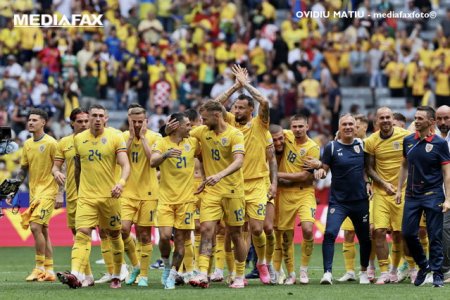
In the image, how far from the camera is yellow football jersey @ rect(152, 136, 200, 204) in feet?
58.3

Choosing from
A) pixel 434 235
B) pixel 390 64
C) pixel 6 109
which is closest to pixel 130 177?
pixel 434 235

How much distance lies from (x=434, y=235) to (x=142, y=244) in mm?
4257

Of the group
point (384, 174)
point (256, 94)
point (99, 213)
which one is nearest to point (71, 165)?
point (99, 213)

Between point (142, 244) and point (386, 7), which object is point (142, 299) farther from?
point (386, 7)

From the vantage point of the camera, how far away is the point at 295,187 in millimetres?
19203

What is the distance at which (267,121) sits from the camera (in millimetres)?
18594

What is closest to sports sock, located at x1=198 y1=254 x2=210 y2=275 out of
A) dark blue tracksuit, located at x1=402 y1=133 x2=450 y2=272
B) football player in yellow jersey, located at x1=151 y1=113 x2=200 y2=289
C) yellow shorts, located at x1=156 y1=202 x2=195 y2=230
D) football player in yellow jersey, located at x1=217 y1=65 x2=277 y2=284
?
football player in yellow jersey, located at x1=151 y1=113 x2=200 y2=289

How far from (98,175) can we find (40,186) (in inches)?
90.8

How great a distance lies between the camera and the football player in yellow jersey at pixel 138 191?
1850cm

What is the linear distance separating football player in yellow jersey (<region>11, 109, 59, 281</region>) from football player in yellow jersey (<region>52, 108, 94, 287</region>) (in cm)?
35

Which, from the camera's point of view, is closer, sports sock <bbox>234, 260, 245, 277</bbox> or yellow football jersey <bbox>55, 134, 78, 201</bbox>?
sports sock <bbox>234, 260, 245, 277</bbox>

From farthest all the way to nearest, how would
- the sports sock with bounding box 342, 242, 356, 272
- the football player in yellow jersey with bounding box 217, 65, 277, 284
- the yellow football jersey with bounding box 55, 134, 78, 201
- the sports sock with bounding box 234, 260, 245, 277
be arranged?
1. the sports sock with bounding box 342, 242, 356, 272
2. the yellow football jersey with bounding box 55, 134, 78, 201
3. the football player in yellow jersey with bounding box 217, 65, 277, 284
4. the sports sock with bounding box 234, 260, 245, 277

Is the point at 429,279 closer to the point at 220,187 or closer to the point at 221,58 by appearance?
the point at 220,187

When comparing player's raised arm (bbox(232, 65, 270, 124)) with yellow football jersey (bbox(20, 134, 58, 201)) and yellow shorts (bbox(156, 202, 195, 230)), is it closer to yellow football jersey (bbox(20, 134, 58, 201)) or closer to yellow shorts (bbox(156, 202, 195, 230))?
yellow shorts (bbox(156, 202, 195, 230))
